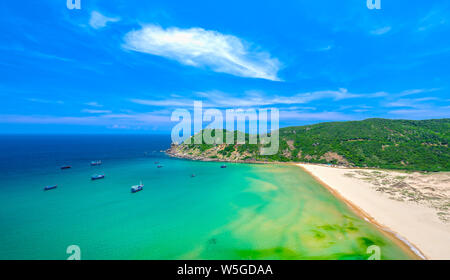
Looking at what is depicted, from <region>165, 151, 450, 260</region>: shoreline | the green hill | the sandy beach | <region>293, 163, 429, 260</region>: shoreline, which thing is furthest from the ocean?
the green hill

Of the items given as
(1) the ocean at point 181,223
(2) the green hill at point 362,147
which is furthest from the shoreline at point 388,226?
(2) the green hill at point 362,147

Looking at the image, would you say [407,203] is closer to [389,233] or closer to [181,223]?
[389,233]

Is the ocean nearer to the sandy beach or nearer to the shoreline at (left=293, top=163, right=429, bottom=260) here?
the shoreline at (left=293, top=163, right=429, bottom=260)

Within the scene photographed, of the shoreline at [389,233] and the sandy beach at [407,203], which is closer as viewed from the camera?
the shoreline at [389,233]

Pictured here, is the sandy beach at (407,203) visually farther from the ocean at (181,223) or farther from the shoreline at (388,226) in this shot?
the ocean at (181,223)
